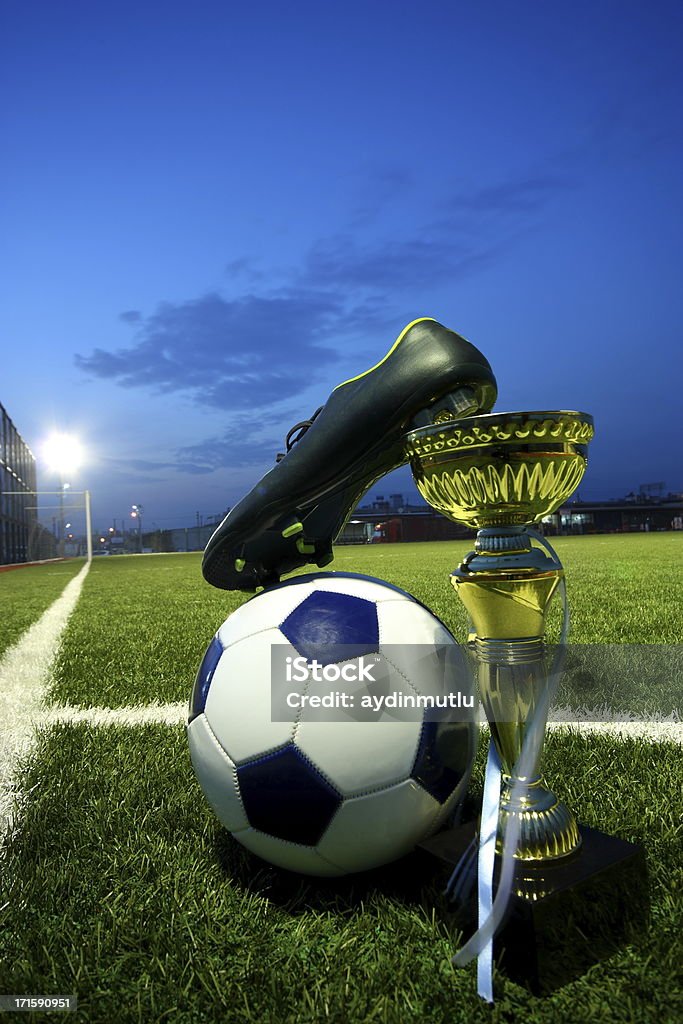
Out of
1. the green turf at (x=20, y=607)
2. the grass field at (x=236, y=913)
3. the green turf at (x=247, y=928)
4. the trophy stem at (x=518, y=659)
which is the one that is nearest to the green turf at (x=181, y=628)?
the green turf at (x=20, y=607)

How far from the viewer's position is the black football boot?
1.60m

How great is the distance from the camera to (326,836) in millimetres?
1546

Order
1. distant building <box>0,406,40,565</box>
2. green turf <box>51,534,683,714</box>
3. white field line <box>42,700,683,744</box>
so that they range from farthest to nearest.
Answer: distant building <box>0,406,40,565</box> → green turf <box>51,534,683,714</box> → white field line <box>42,700,683,744</box>

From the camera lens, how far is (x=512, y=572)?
1353mm

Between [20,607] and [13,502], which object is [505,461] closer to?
[20,607]

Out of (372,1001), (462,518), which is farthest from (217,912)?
(462,518)

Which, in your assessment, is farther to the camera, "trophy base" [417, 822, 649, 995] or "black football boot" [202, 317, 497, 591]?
"black football boot" [202, 317, 497, 591]

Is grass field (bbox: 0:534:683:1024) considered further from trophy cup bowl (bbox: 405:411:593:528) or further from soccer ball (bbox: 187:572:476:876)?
trophy cup bowl (bbox: 405:411:593:528)

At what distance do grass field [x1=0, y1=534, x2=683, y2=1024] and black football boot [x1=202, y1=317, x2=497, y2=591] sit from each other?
772mm

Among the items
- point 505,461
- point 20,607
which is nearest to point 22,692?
point 505,461

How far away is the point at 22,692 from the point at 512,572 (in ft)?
10.7

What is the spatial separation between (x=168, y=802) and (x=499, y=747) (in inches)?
44.4

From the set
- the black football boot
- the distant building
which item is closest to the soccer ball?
the black football boot

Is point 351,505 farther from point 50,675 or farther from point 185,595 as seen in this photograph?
point 185,595
